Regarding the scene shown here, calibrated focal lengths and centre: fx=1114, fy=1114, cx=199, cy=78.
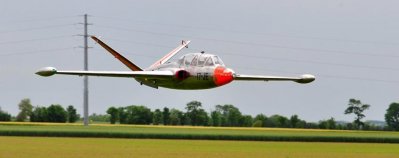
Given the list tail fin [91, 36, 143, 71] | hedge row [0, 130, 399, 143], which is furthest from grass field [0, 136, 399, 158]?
hedge row [0, 130, 399, 143]

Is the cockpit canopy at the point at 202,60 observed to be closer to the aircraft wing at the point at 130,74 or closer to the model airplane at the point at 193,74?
the model airplane at the point at 193,74

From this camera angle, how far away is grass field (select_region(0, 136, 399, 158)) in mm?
97000

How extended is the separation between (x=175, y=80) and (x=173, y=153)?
9556mm

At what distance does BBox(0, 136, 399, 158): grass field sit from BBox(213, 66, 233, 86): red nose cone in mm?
8729

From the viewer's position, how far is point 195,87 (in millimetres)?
92625

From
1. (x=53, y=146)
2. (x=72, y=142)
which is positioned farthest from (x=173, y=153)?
(x=72, y=142)

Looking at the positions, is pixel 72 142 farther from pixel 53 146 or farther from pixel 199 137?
pixel 199 137

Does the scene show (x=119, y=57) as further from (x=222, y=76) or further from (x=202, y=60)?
(x=222, y=76)

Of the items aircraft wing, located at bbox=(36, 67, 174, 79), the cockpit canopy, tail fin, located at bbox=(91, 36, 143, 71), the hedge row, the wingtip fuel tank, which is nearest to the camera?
the wingtip fuel tank

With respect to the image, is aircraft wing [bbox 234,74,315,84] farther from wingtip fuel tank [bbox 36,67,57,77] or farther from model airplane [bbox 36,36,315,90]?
wingtip fuel tank [bbox 36,67,57,77]

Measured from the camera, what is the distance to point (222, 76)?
295 feet

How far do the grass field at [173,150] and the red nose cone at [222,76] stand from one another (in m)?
8.73

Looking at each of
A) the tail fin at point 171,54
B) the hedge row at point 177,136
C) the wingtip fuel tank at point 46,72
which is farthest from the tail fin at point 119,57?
the hedge row at point 177,136

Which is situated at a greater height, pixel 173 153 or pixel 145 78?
pixel 145 78
